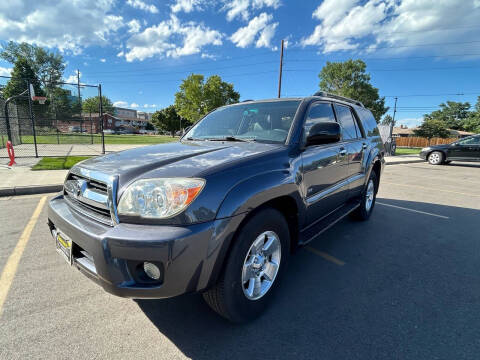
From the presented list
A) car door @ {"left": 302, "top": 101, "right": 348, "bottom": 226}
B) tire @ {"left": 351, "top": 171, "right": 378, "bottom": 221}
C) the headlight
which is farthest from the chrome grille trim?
tire @ {"left": 351, "top": 171, "right": 378, "bottom": 221}

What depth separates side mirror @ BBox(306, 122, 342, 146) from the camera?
2289 millimetres

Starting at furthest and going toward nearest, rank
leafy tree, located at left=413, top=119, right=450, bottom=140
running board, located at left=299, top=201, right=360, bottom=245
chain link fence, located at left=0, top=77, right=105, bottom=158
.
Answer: leafy tree, located at left=413, top=119, right=450, bottom=140, chain link fence, located at left=0, top=77, right=105, bottom=158, running board, located at left=299, top=201, right=360, bottom=245

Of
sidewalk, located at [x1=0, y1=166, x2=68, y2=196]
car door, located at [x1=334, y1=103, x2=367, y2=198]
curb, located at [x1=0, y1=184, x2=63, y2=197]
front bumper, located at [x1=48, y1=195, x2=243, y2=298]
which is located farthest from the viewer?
sidewalk, located at [x1=0, y1=166, x2=68, y2=196]

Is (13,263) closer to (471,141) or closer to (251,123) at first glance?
(251,123)

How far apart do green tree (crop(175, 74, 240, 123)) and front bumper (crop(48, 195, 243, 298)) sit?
3769cm

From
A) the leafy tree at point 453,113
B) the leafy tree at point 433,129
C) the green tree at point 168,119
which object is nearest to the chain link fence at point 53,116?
the green tree at point 168,119

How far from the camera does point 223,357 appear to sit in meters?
1.67

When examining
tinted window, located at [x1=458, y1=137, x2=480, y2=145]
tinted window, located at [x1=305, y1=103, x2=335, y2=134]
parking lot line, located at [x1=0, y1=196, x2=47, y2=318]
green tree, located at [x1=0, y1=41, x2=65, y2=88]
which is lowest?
parking lot line, located at [x1=0, y1=196, x2=47, y2=318]

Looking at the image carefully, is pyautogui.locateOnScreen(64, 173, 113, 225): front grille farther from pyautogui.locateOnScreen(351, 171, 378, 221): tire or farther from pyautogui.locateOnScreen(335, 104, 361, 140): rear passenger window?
pyautogui.locateOnScreen(351, 171, 378, 221): tire

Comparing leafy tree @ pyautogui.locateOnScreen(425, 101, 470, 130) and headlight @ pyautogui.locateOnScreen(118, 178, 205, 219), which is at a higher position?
leafy tree @ pyautogui.locateOnScreen(425, 101, 470, 130)

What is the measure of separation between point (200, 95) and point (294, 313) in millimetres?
39417

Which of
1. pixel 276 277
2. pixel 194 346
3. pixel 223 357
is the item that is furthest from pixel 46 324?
pixel 276 277

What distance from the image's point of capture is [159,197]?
5.14 feet

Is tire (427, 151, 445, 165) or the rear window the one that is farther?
tire (427, 151, 445, 165)
